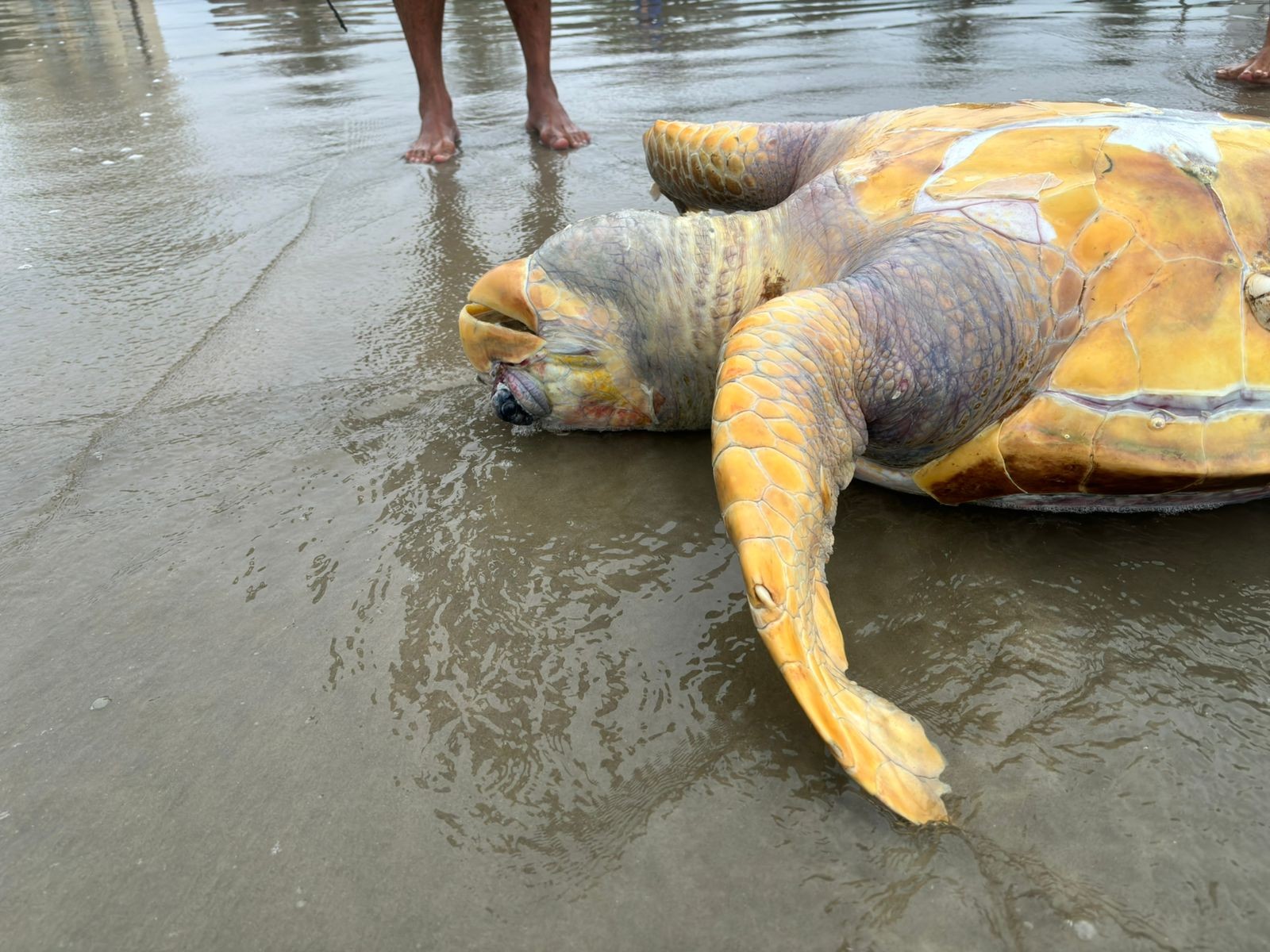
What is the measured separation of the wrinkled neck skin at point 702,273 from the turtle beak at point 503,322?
8 centimetres

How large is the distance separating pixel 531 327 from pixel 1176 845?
153 centimetres

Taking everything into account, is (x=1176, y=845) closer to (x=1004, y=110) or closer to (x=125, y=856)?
(x=125, y=856)

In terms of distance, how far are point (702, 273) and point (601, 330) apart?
0.88 feet

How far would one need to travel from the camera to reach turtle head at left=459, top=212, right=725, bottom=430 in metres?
1.86

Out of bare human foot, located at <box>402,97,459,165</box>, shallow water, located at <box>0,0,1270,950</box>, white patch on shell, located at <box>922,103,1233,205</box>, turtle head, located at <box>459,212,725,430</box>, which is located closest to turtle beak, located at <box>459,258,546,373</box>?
turtle head, located at <box>459,212,725,430</box>

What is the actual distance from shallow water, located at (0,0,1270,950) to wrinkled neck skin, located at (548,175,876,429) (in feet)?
0.59

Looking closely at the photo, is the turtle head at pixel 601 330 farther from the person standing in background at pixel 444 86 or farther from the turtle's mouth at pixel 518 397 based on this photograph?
the person standing in background at pixel 444 86

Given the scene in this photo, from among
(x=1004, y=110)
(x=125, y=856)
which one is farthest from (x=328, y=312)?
(x=1004, y=110)

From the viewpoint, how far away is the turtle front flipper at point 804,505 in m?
1.08

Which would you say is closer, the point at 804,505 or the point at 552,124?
the point at 804,505

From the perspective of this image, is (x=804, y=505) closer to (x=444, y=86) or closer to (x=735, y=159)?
(x=735, y=159)

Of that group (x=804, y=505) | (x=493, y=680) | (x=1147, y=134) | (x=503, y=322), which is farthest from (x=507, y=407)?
(x=1147, y=134)

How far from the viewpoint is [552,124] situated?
409 centimetres

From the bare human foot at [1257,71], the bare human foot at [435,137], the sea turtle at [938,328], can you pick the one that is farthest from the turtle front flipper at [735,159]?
the bare human foot at [1257,71]
